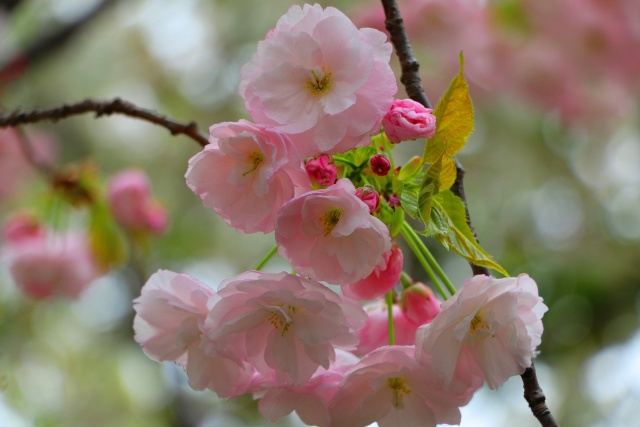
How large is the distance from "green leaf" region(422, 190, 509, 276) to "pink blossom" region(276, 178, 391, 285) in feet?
0.11

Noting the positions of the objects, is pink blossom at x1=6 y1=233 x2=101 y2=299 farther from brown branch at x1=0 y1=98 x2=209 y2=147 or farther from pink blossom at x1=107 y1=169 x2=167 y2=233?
brown branch at x1=0 y1=98 x2=209 y2=147

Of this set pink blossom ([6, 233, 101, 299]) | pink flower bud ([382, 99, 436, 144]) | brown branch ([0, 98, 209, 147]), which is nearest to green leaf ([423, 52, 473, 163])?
pink flower bud ([382, 99, 436, 144])

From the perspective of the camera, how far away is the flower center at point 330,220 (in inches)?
21.1

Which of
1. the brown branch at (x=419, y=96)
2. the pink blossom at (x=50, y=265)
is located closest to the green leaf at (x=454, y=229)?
the brown branch at (x=419, y=96)

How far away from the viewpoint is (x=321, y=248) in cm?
55

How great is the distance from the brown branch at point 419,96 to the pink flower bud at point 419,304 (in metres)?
0.08

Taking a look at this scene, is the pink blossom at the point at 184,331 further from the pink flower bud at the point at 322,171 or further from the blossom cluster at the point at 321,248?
the pink flower bud at the point at 322,171

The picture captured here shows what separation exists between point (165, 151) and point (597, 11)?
1.53 m

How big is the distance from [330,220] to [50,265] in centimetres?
125

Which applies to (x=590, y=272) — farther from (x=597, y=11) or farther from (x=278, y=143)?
(x=278, y=143)

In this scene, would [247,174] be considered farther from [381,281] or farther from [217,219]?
[217,219]

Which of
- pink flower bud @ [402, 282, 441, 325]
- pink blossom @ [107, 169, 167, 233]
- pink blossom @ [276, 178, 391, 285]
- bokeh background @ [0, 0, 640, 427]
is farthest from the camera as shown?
bokeh background @ [0, 0, 640, 427]

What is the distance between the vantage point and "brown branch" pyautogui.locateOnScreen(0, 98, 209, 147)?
75 cm

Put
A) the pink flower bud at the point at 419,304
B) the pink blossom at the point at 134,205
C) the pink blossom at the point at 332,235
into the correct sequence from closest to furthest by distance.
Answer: the pink blossom at the point at 332,235
the pink flower bud at the point at 419,304
the pink blossom at the point at 134,205
